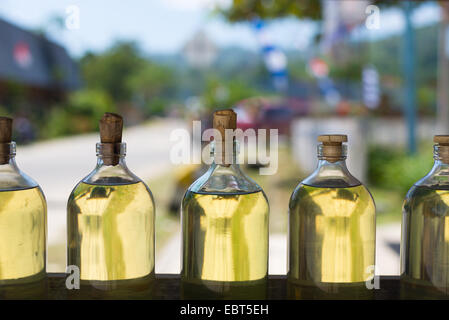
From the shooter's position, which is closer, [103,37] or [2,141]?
[2,141]

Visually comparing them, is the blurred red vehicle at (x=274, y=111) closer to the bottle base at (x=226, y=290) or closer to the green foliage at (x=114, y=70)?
the bottle base at (x=226, y=290)

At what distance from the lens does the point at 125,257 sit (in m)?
0.73

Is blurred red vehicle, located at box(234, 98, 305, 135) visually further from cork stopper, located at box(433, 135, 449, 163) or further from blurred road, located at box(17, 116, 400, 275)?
cork stopper, located at box(433, 135, 449, 163)

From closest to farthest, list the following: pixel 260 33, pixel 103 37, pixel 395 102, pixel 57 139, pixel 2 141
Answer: pixel 2 141 → pixel 260 33 → pixel 395 102 → pixel 57 139 → pixel 103 37

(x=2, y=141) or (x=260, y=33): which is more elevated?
(x=260, y=33)

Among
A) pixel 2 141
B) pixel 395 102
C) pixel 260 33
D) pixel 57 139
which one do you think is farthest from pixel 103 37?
pixel 2 141

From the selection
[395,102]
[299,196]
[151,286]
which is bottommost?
[151,286]

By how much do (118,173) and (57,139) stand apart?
1181cm

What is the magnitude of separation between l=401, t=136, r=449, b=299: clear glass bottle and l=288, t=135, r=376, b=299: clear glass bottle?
6 centimetres

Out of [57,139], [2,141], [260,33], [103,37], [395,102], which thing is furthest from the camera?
[103,37]

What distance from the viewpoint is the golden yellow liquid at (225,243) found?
72cm

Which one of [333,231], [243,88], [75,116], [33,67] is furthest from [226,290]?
[33,67]

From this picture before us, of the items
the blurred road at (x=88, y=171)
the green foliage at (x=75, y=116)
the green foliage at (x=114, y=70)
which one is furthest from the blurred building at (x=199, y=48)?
the green foliage at (x=114, y=70)

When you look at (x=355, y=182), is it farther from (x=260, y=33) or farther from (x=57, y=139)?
(x=57, y=139)
